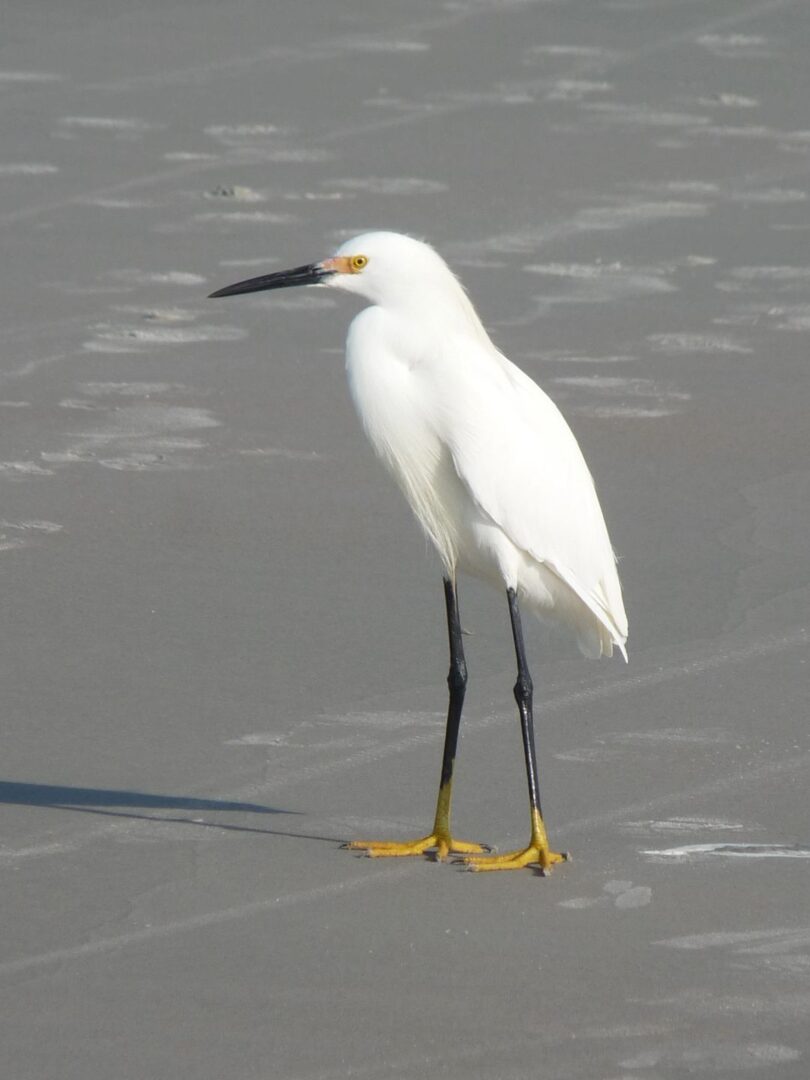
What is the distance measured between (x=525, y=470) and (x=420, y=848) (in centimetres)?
87

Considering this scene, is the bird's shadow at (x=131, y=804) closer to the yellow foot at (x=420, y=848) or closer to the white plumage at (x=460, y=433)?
the yellow foot at (x=420, y=848)

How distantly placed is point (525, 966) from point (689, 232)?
6093 millimetres

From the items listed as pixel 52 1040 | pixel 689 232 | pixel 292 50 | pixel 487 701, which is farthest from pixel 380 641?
pixel 292 50

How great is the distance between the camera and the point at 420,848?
177 inches

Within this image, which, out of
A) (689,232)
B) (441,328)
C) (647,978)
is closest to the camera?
(647,978)

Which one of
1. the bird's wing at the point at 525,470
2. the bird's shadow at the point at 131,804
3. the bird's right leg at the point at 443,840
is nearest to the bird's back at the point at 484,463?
the bird's wing at the point at 525,470

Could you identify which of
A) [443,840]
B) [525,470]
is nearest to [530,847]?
[443,840]

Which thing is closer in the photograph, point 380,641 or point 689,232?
point 380,641

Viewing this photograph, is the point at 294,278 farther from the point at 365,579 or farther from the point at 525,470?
the point at 365,579

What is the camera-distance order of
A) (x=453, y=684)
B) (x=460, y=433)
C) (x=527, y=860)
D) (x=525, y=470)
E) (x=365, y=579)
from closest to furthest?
1. (x=527, y=860)
2. (x=460, y=433)
3. (x=525, y=470)
4. (x=453, y=684)
5. (x=365, y=579)

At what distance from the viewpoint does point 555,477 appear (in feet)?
15.4

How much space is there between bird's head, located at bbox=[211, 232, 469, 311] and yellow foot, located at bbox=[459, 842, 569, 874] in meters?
1.21

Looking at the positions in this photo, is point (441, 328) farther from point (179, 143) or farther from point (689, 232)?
point (179, 143)

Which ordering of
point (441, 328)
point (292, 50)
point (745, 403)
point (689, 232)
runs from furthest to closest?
point (292, 50)
point (689, 232)
point (745, 403)
point (441, 328)
